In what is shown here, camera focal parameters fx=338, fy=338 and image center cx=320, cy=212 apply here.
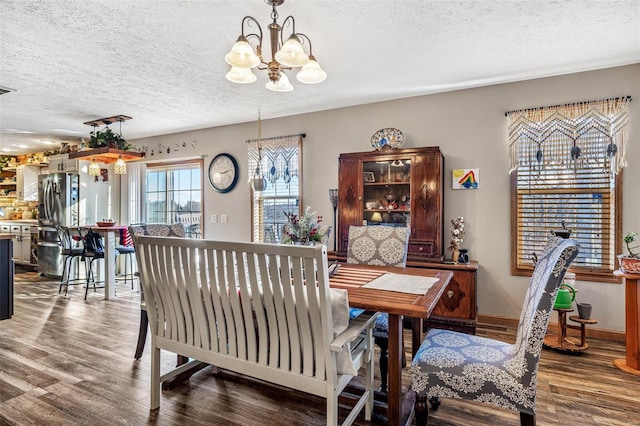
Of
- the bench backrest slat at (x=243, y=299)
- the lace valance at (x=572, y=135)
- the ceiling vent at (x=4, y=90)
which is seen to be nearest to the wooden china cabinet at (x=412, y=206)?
the lace valance at (x=572, y=135)

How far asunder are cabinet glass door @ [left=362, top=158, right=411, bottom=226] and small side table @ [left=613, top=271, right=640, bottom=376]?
1.79 metres

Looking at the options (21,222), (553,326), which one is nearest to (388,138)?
(553,326)

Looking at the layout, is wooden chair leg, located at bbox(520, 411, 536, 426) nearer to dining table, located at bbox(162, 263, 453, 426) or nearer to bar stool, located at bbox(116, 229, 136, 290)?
dining table, located at bbox(162, 263, 453, 426)

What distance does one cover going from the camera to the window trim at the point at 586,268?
3018 millimetres

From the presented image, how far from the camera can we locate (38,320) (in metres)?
3.60

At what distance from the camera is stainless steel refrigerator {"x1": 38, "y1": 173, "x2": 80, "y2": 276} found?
5.72 meters

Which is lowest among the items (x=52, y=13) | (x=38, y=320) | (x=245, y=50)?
(x=38, y=320)

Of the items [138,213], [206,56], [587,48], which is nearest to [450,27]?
[587,48]

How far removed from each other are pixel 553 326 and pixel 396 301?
2637mm

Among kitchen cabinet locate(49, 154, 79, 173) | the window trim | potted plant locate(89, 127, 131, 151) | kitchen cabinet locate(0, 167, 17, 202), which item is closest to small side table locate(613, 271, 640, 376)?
the window trim

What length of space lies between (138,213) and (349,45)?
5.16 m

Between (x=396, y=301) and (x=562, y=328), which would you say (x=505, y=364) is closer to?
(x=396, y=301)

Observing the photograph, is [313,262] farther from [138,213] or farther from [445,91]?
[138,213]

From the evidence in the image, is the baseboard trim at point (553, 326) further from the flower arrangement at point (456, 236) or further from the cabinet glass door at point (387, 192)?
the cabinet glass door at point (387, 192)
